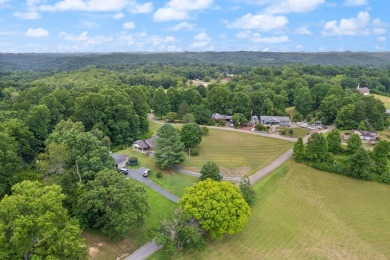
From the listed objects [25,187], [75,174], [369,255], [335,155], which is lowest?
[369,255]

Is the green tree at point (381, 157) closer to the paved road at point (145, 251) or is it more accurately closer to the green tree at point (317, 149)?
the green tree at point (317, 149)

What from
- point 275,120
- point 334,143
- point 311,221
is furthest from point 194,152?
point 275,120

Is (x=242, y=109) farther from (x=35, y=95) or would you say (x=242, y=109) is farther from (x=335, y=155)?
(x=35, y=95)

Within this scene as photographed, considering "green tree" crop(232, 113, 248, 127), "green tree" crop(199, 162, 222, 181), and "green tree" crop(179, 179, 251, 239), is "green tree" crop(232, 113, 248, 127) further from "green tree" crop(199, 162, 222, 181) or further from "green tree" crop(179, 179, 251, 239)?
"green tree" crop(179, 179, 251, 239)

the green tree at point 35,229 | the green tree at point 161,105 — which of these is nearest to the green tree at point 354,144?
the green tree at point 161,105

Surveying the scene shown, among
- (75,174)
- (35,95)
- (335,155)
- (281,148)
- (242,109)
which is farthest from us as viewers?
(242,109)

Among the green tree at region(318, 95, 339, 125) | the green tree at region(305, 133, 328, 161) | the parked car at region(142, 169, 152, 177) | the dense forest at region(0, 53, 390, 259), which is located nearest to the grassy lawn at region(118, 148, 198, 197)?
the parked car at region(142, 169, 152, 177)

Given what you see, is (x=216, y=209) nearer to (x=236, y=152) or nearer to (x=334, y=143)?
(x=236, y=152)

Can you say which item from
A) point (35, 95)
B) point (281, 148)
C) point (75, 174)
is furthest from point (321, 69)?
point (75, 174)
